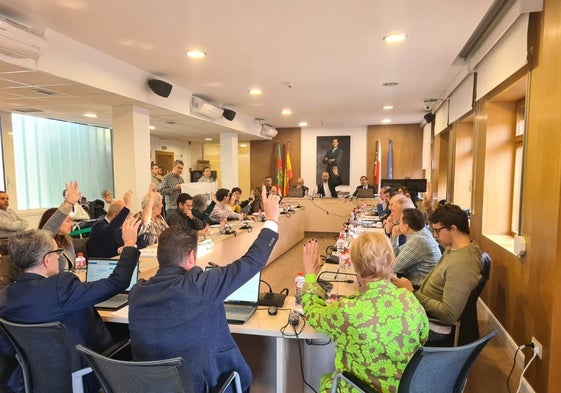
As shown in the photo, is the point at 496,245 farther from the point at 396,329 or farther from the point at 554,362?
the point at 396,329

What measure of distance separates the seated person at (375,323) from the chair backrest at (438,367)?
96 mm

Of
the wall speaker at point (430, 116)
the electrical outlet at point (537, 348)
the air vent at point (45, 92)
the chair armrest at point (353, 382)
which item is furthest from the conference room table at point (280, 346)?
the wall speaker at point (430, 116)

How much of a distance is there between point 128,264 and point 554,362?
2.46 meters

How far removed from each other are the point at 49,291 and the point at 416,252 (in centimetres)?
233

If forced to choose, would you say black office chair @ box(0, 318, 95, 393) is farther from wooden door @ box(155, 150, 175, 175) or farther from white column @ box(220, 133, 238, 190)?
wooden door @ box(155, 150, 175, 175)

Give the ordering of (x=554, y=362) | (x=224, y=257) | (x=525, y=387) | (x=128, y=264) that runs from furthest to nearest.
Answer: (x=224, y=257), (x=525, y=387), (x=554, y=362), (x=128, y=264)

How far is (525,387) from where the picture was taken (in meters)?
2.36

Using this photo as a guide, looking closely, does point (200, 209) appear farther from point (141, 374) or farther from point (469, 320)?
point (141, 374)

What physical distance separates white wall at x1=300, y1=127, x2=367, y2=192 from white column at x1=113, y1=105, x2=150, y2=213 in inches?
244

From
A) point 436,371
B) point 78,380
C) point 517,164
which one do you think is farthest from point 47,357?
point 517,164

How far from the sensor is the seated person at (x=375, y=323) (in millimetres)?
1402

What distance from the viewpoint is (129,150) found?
4863 millimetres

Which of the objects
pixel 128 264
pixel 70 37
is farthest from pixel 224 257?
pixel 70 37

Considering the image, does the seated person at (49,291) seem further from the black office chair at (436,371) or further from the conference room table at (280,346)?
the black office chair at (436,371)
